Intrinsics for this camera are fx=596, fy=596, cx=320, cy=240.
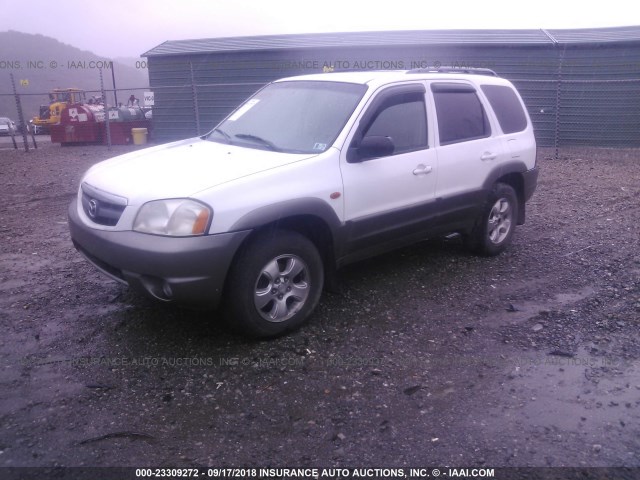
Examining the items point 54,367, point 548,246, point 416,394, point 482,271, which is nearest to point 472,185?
point 482,271

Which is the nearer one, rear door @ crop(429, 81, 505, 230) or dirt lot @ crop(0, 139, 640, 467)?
dirt lot @ crop(0, 139, 640, 467)

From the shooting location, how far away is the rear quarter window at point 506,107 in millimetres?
5996

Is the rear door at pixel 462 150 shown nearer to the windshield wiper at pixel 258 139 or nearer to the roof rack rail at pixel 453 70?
the roof rack rail at pixel 453 70

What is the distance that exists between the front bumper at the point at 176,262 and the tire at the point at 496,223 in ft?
9.66

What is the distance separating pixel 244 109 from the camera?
5391mm

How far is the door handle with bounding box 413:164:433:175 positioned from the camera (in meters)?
4.93

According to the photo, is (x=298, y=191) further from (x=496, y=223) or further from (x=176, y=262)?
(x=496, y=223)

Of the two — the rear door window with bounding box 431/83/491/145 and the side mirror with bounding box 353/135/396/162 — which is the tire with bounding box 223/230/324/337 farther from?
the rear door window with bounding box 431/83/491/145

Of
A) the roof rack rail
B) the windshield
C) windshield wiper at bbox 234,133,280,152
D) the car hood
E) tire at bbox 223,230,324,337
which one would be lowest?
tire at bbox 223,230,324,337

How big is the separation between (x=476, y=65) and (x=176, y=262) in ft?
48.2

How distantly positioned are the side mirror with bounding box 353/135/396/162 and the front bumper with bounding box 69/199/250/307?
1.17 metres

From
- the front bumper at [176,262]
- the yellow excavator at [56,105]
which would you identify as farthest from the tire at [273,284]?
the yellow excavator at [56,105]

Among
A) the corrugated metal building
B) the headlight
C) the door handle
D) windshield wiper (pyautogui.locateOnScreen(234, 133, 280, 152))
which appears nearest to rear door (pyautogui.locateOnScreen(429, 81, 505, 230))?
the door handle

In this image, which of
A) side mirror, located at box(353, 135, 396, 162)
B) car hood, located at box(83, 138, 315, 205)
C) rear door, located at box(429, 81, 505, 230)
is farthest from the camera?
rear door, located at box(429, 81, 505, 230)
